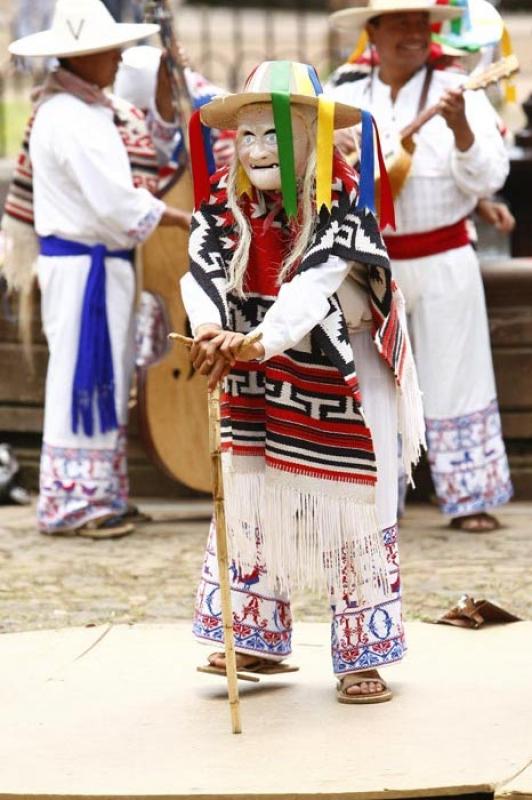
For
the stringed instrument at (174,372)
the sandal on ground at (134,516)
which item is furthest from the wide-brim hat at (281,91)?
the sandal on ground at (134,516)

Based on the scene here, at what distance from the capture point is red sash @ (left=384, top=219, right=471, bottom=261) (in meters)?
7.17

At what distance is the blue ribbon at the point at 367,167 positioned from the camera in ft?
15.5

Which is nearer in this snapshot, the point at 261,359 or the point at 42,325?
the point at 261,359

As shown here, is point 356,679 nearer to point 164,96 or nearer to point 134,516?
point 134,516

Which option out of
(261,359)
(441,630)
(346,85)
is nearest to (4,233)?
(346,85)

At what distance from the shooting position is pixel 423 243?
23.5 ft

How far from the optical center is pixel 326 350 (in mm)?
4668

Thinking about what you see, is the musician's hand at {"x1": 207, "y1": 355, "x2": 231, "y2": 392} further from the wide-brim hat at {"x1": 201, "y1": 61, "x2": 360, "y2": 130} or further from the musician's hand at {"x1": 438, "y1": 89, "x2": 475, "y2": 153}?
the musician's hand at {"x1": 438, "y1": 89, "x2": 475, "y2": 153}

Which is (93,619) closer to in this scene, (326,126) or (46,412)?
(46,412)

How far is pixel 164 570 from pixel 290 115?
8.31 feet

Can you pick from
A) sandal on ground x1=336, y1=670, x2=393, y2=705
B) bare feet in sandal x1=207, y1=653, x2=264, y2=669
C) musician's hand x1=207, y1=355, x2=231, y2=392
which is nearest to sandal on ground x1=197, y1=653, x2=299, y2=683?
bare feet in sandal x1=207, y1=653, x2=264, y2=669

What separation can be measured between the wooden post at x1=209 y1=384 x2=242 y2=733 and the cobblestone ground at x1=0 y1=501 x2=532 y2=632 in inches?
58.1

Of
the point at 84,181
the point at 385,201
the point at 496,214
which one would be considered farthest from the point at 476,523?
the point at 385,201

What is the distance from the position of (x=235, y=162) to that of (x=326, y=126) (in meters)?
0.28
